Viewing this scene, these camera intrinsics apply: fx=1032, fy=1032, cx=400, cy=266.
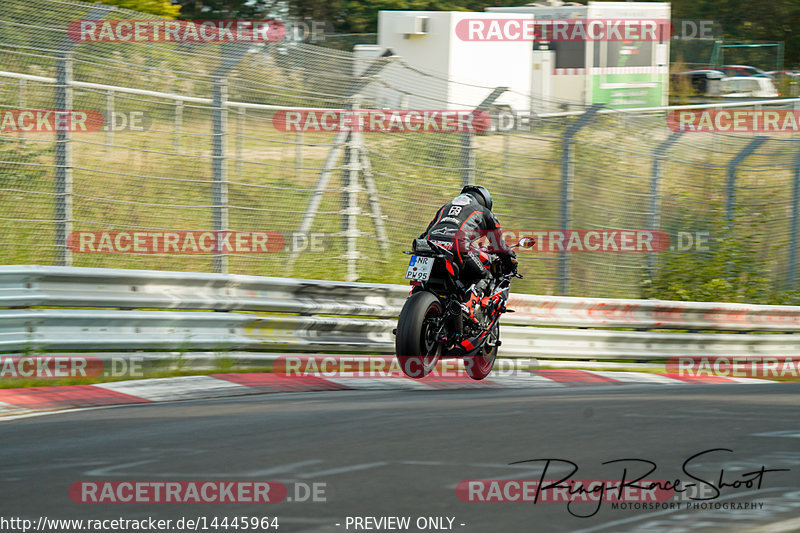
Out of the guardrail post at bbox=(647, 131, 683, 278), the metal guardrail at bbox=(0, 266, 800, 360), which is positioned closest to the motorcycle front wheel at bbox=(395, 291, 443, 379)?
the metal guardrail at bbox=(0, 266, 800, 360)

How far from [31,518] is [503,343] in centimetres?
630

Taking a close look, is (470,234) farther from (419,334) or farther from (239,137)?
(239,137)

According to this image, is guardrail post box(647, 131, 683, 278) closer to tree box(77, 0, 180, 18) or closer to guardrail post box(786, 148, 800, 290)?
guardrail post box(786, 148, 800, 290)

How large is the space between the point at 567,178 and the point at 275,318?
13.1 feet

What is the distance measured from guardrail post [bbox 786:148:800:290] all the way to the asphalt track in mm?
6770

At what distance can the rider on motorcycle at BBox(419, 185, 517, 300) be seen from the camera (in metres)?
8.09

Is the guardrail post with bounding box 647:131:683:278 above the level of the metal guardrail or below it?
above

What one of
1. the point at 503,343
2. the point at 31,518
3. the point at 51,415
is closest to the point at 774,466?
the point at 31,518

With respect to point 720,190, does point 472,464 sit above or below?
below

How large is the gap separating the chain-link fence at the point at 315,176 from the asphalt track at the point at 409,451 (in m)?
2.65

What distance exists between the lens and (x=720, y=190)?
1302 centimetres

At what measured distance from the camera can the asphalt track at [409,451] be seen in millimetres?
4090

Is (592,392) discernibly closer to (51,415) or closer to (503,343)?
(503,343)

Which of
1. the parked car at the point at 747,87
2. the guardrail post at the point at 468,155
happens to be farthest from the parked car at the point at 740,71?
the guardrail post at the point at 468,155
